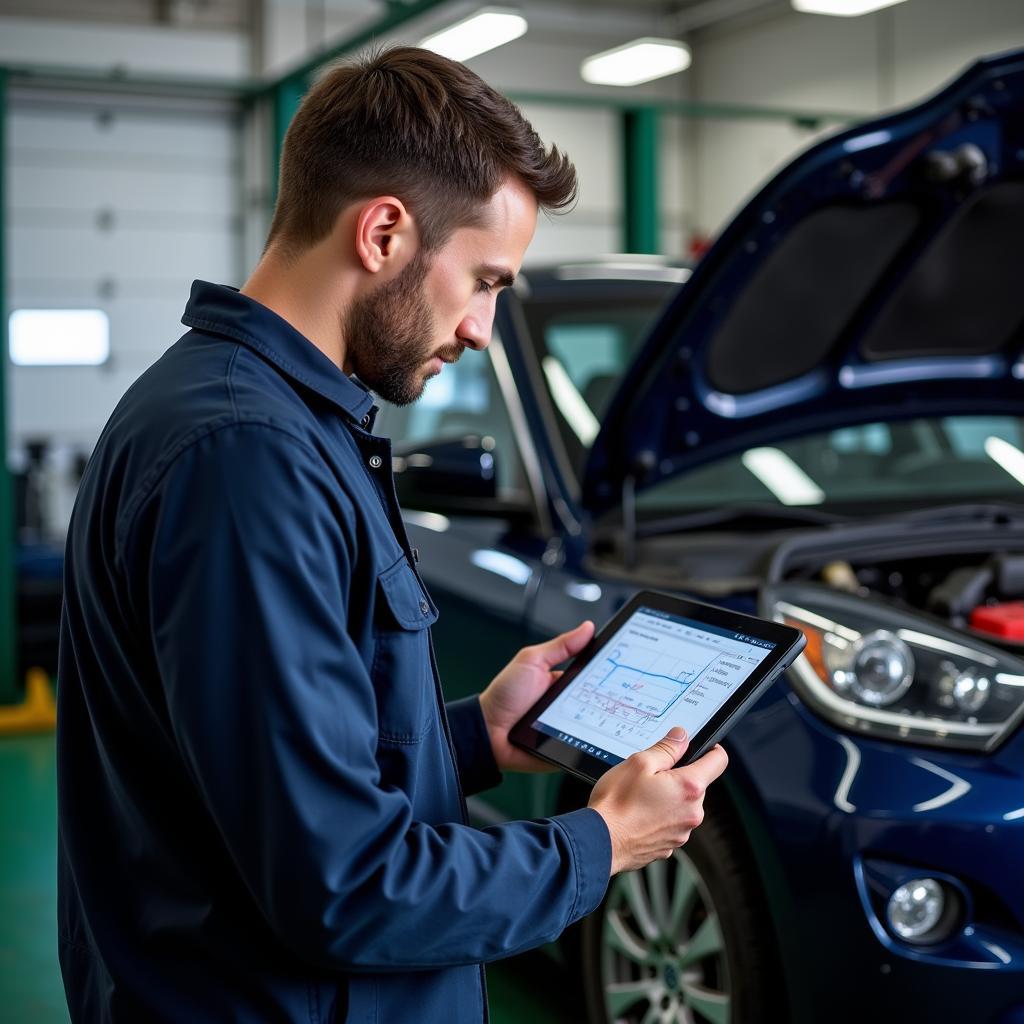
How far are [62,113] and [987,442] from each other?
913 centimetres

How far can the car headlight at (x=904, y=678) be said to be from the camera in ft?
6.84

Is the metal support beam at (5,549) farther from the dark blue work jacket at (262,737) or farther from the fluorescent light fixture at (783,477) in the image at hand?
the dark blue work jacket at (262,737)

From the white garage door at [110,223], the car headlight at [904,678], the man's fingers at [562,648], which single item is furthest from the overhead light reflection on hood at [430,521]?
the white garage door at [110,223]

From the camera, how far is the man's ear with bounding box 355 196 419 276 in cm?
125

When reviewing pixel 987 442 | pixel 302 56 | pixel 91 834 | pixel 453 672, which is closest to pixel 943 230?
pixel 987 442

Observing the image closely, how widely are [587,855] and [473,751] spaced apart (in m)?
0.48

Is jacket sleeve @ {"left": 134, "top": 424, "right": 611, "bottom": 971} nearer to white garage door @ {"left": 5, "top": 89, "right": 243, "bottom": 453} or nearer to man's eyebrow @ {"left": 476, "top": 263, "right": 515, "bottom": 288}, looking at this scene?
man's eyebrow @ {"left": 476, "top": 263, "right": 515, "bottom": 288}

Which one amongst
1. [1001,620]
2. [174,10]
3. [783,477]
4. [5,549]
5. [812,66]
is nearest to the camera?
[1001,620]

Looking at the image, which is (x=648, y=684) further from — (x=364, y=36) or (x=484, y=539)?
(x=364, y=36)

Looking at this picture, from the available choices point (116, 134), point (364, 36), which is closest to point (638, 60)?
point (116, 134)

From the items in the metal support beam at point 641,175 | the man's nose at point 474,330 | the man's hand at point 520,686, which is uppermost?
the metal support beam at point 641,175

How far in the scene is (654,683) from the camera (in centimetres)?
159

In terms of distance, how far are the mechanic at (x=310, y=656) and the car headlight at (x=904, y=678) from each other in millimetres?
845

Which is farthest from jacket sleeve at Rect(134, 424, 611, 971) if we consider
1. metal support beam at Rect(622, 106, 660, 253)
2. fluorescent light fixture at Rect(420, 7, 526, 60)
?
fluorescent light fixture at Rect(420, 7, 526, 60)
